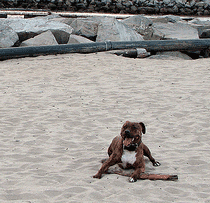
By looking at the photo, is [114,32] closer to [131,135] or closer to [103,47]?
[103,47]

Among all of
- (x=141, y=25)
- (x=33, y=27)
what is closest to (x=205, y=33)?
(x=141, y=25)

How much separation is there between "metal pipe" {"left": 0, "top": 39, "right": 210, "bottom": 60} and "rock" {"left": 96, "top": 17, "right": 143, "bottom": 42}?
2.72ft

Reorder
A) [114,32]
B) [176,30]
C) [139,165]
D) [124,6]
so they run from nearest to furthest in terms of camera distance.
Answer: [139,165] < [114,32] < [176,30] < [124,6]

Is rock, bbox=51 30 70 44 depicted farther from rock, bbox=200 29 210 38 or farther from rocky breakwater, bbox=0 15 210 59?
rock, bbox=200 29 210 38

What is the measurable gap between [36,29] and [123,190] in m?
8.90

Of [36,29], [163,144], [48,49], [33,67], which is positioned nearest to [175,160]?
[163,144]

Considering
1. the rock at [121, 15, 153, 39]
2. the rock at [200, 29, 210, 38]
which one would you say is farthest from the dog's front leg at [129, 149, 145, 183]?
the rock at [200, 29, 210, 38]

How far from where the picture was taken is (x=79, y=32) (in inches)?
474

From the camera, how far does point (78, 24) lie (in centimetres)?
1224

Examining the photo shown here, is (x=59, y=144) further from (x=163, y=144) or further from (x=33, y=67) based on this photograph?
(x=33, y=67)

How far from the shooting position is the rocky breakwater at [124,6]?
66.7 ft

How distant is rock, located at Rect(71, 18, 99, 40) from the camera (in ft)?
39.3

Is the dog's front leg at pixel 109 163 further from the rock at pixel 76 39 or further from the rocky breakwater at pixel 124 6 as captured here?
the rocky breakwater at pixel 124 6

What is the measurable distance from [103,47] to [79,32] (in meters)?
1.76
